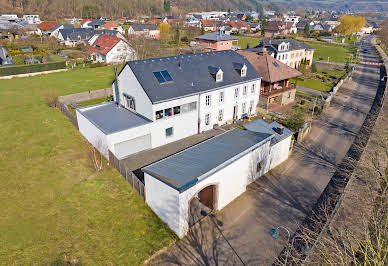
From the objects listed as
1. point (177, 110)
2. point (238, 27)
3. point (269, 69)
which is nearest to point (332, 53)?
point (269, 69)

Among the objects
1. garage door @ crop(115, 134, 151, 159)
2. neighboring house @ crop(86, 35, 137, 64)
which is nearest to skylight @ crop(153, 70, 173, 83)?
garage door @ crop(115, 134, 151, 159)

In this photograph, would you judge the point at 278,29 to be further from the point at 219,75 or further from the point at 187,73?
the point at 187,73

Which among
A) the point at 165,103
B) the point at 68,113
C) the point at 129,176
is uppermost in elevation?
the point at 165,103

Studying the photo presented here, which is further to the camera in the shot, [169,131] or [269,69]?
[269,69]

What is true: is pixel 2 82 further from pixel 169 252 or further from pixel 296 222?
pixel 296 222

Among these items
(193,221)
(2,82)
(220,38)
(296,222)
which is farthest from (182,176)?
(220,38)

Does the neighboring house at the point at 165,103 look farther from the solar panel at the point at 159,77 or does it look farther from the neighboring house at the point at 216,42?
the neighboring house at the point at 216,42
